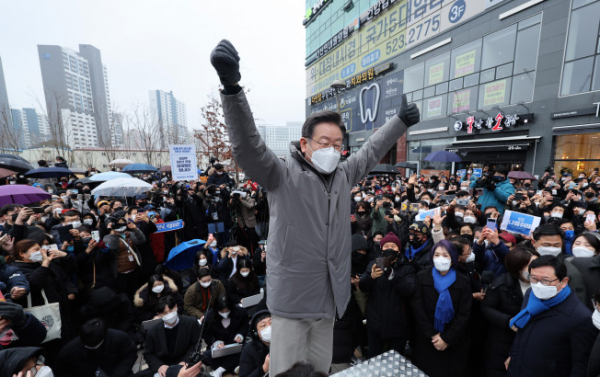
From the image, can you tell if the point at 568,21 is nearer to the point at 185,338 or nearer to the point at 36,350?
the point at 185,338

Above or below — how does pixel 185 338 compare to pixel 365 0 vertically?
below

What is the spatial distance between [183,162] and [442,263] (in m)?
6.74

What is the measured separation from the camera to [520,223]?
4043 mm

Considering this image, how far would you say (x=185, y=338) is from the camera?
3.44m

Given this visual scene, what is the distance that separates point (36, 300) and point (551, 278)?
512cm

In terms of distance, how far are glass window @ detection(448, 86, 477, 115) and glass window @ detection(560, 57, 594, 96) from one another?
13.3 feet

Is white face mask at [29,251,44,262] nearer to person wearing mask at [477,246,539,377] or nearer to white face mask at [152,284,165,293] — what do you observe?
white face mask at [152,284,165,293]

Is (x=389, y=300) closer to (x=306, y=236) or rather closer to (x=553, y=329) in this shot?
(x=553, y=329)

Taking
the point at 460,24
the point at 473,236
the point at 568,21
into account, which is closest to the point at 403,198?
the point at 473,236

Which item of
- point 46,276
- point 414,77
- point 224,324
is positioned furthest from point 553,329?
point 414,77

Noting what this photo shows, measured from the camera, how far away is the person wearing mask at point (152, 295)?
157 inches

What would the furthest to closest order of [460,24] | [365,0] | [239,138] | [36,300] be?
1. [365,0]
2. [460,24]
3. [36,300]
4. [239,138]

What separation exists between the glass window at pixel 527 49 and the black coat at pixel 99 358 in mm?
18380

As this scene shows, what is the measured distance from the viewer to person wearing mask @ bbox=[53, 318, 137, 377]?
2.94 metres
